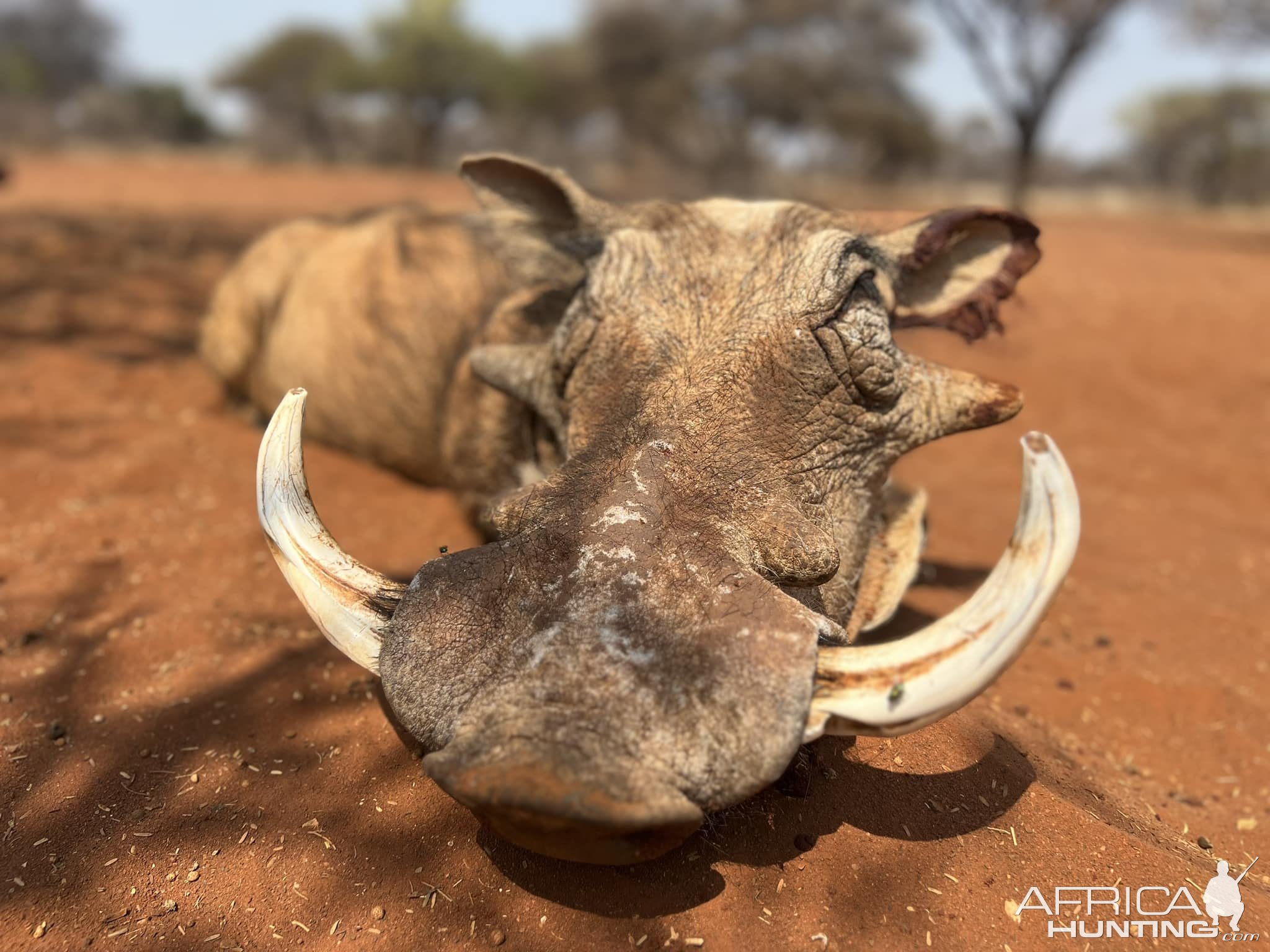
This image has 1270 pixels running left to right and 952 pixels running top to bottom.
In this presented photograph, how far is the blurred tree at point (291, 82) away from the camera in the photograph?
35531 mm

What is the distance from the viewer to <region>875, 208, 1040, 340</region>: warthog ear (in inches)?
115

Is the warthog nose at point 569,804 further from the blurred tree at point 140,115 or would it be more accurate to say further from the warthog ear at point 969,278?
the blurred tree at point 140,115

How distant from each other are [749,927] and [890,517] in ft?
4.77

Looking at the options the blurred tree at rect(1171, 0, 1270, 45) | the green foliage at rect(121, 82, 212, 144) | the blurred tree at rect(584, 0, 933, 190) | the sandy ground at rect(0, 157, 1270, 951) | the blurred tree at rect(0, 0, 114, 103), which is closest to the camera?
the sandy ground at rect(0, 157, 1270, 951)

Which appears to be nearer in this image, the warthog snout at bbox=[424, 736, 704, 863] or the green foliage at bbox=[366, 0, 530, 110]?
the warthog snout at bbox=[424, 736, 704, 863]

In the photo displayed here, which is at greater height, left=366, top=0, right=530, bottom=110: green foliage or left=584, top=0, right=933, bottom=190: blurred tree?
left=584, top=0, right=933, bottom=190: blurred tree

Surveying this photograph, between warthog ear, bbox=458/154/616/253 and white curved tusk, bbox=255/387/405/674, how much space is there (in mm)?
1357

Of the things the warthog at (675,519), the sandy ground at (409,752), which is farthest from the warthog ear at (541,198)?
the sandy ground at (409,752)

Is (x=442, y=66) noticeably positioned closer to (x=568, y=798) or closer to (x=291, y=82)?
(x=291, y=82)

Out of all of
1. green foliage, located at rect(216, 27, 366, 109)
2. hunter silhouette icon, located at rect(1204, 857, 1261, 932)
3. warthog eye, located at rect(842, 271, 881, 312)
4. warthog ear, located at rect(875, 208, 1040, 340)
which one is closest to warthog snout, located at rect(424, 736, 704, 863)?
hunter silhouette icon, located at rect(1204, 857, 1261, 932)

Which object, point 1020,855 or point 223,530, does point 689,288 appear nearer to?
point 1020,855

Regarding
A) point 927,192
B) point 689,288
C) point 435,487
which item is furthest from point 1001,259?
point 927,192

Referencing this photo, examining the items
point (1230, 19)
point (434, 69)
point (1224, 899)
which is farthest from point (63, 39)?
point (1224, 899)

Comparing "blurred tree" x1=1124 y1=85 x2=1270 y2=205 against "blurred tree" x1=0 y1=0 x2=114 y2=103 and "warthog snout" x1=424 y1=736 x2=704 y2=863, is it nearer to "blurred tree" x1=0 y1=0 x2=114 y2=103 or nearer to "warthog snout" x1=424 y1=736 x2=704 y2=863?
"warthog snout" x1=424 y1=736 x2=704 y2=863
